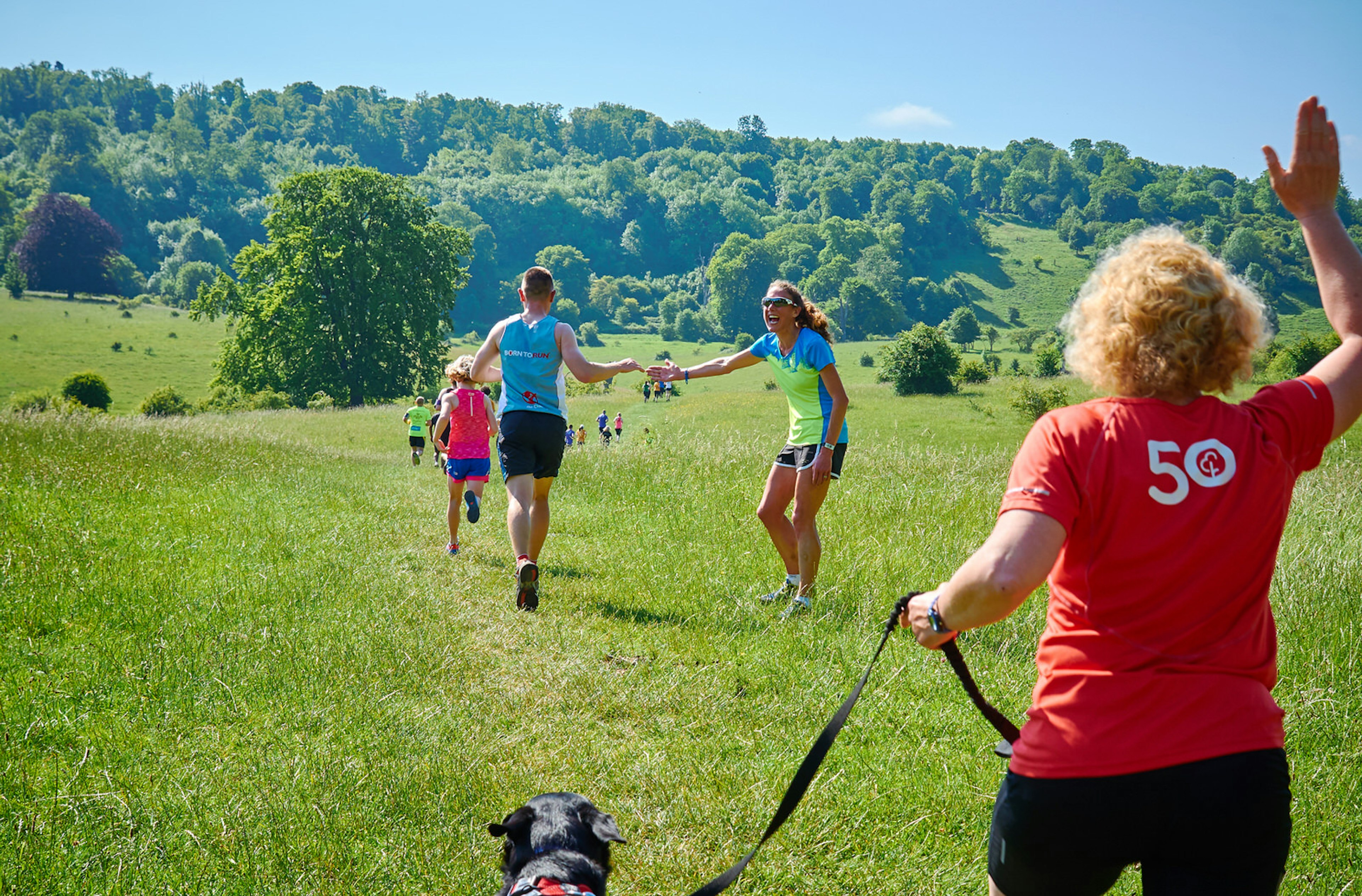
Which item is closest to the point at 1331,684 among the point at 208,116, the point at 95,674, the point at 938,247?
the point at 95,674

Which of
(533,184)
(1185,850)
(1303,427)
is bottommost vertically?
(1185,850)

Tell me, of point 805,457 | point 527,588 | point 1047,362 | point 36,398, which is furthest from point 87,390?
point 1047,362

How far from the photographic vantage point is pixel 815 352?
6160 millimetres

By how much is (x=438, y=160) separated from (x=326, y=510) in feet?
680

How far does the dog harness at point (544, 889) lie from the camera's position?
6.48ft

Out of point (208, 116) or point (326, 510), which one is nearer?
point (326, 510)

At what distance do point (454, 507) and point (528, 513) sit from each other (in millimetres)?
2303

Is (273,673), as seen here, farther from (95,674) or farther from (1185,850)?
(1185,850)

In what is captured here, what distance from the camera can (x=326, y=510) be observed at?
988cm

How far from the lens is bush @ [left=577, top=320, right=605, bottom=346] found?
4254 inches

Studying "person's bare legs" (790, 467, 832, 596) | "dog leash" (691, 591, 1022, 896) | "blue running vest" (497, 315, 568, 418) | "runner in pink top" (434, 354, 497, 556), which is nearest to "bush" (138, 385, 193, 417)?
"runner in pink top" (434, 354, 497, 556)

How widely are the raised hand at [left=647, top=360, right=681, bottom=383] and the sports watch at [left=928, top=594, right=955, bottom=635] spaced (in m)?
4.79

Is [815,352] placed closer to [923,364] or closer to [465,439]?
[465,439]

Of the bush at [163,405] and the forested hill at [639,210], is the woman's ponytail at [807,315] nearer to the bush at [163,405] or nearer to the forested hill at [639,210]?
the bush at [163,405]
